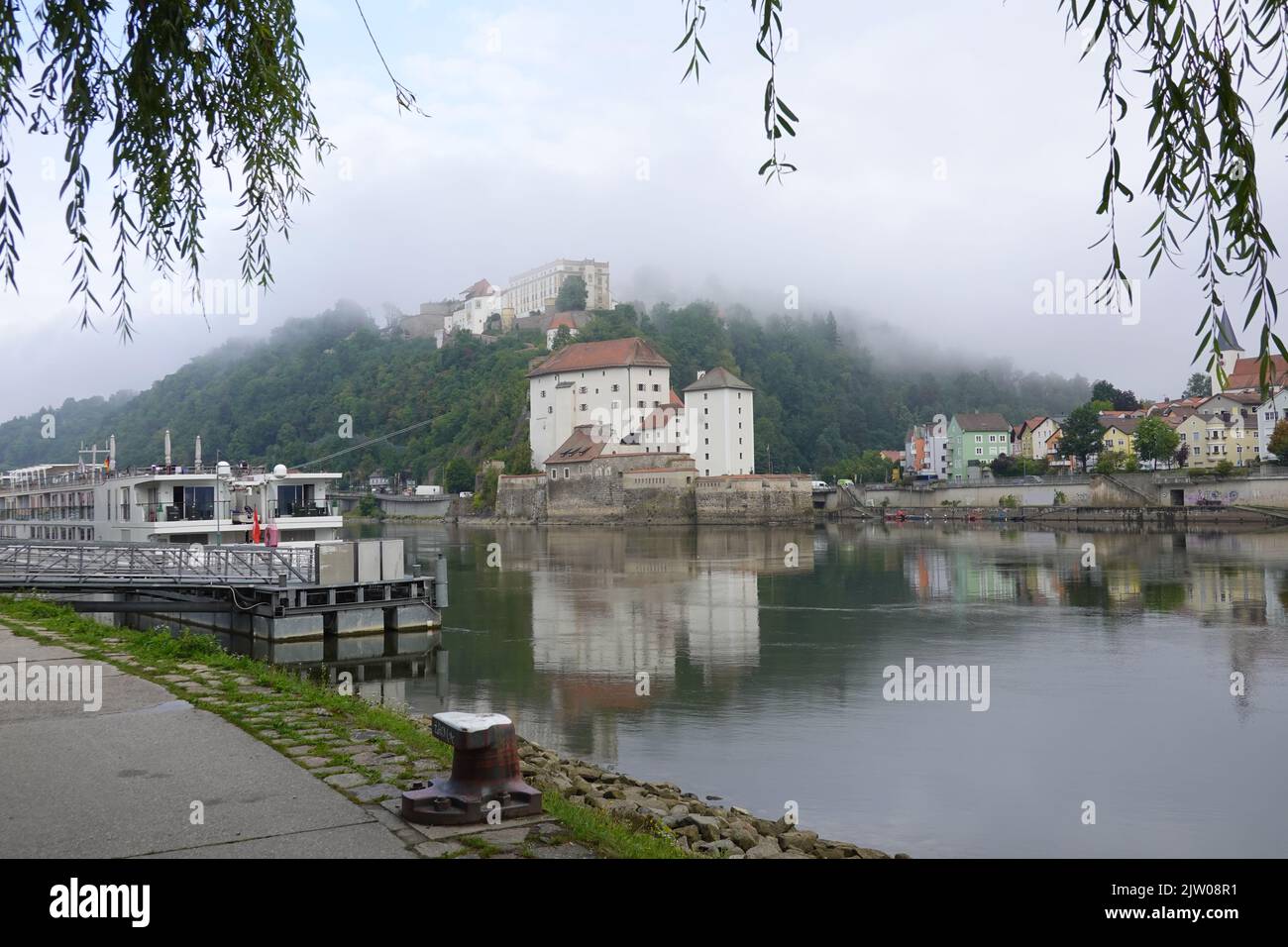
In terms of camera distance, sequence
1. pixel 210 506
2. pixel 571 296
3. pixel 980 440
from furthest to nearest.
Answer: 1. pixel 571 296
2. pixel 980 440
3. pixel 210 506

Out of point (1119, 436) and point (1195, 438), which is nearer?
point (1195, 438)

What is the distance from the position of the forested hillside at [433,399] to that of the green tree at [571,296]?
6710 mm

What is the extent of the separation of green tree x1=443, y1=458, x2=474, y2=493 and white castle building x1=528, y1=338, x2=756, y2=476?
1011cm

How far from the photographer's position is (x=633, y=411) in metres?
87.2

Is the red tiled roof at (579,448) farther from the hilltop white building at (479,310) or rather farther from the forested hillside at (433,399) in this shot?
the hilltop white building at (479,310)

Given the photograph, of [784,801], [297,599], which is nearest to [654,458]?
[297,599]

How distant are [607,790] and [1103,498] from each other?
6958 cm

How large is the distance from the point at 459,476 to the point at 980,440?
51.0 m

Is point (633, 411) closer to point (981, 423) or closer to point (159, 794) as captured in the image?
point (981, 423)

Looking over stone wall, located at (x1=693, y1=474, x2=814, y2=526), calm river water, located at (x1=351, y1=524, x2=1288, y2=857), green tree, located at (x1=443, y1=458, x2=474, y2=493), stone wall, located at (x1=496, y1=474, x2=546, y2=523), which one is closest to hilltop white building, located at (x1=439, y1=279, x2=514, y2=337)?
green tree, located at (x1=443, y1=458, x2=474, y2=493)

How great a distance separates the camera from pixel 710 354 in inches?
4373
